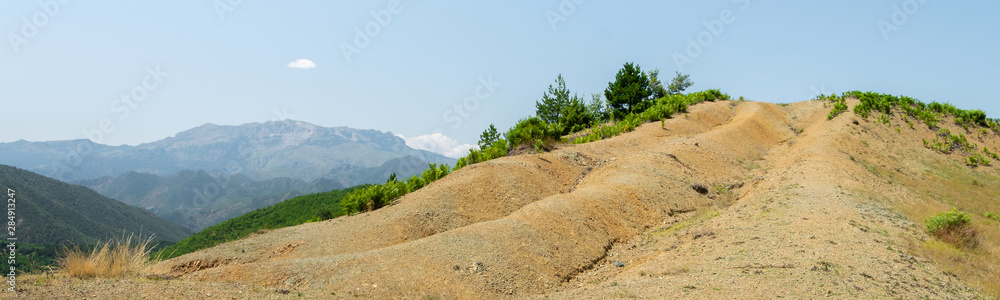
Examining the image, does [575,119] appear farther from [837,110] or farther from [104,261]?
[104,261]

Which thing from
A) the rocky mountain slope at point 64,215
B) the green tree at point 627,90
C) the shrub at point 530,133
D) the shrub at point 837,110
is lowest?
the rocky mountain slope at point 64,215

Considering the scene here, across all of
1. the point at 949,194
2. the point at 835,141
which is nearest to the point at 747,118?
the point at 835,141

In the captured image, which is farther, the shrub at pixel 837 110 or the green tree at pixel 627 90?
the green tree at pixel 627 90

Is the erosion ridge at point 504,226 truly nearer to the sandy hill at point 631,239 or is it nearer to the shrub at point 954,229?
the sandy hill at point 631,239

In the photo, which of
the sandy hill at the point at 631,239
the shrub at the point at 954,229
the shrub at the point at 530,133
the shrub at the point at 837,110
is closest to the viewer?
the sandy hill at the point at 631,239

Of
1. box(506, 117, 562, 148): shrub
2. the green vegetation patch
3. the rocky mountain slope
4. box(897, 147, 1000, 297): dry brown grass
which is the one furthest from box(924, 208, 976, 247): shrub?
the rocky mountain slope

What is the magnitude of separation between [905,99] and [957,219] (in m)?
25.6

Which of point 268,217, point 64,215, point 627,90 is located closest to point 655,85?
point 627,90

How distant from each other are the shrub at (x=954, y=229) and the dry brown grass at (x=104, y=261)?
1349cm

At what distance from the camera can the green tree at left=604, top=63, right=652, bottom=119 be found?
33312 millimetres

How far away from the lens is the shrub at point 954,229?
8867mm

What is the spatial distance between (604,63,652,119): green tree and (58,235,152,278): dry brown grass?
1118 inches

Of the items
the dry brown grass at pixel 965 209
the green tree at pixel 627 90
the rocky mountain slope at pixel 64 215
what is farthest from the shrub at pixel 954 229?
the rocky mountain slope at pixel 64 215

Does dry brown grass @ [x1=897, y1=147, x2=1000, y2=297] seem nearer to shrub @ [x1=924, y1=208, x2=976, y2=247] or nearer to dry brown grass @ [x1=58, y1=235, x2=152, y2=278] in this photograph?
shrub @ [x1=924, y1=208, x2=976, y2=247]
